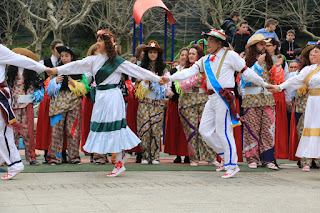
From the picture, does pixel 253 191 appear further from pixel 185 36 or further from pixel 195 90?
pixel 185 36

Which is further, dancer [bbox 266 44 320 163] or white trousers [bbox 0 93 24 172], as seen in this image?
dancer [bbox 266 44 320 163]

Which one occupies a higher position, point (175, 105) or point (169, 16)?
point (169, 16)

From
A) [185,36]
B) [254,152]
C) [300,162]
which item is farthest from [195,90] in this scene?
[185,36]

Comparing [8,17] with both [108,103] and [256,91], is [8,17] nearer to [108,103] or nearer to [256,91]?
[256,91]

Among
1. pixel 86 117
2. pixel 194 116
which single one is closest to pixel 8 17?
pixel 86 117

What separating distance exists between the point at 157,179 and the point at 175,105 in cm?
282

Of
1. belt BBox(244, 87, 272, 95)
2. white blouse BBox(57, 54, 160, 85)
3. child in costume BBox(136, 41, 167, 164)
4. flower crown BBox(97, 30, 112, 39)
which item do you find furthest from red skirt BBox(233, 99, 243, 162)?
flower crown BBox(97, 30, 112, 39)

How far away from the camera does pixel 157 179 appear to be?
7375 mm

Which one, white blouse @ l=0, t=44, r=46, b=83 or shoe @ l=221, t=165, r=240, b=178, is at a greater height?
white blouse @ l=0, t=44, r=46, b=83

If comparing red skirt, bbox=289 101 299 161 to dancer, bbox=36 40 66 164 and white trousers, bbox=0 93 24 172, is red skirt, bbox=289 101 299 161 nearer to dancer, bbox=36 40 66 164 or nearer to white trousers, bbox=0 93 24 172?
dancer, bbox=36 40 66 164

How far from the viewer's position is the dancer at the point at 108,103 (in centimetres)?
770

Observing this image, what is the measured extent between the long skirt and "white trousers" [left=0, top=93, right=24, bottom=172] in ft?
3.16

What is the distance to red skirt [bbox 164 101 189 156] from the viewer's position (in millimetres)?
9891

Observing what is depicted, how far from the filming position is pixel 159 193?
6.23 meters
